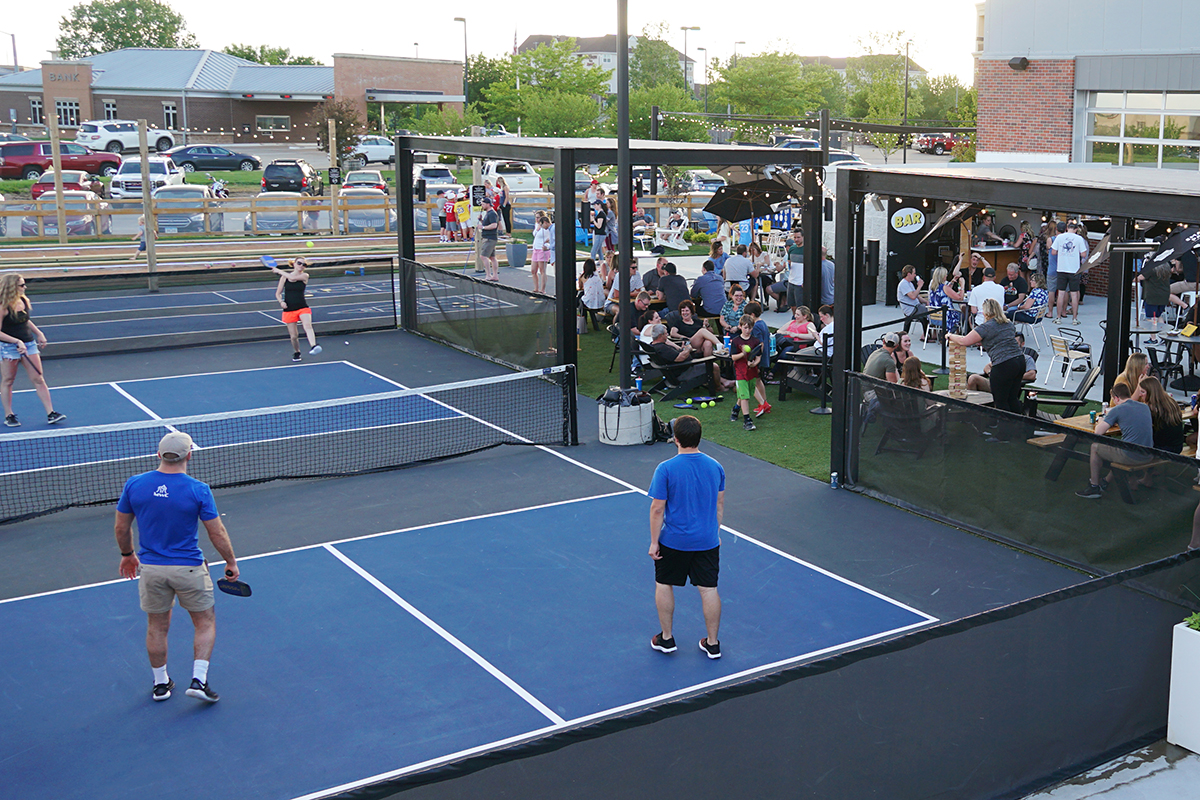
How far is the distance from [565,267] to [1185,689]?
1112cm

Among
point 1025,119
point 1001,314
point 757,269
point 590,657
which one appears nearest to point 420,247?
point 757,269

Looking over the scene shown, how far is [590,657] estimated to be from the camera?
27.6 ft

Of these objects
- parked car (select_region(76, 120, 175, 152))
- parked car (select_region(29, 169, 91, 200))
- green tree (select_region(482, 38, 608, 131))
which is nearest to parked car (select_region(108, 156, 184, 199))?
parked car (select_region(29, 169, 91, 200))

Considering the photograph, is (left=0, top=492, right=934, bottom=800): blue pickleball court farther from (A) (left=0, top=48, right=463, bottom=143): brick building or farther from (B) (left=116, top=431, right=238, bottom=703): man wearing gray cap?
(A) (left=0, top=48, right=463, bottom=143): brick building

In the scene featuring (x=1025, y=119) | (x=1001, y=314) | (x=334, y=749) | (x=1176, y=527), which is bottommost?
(x=334, y=749)

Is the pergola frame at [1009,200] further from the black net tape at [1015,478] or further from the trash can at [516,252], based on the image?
the trash can at [516,252]

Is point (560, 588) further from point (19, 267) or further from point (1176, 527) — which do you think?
point (19, 267)

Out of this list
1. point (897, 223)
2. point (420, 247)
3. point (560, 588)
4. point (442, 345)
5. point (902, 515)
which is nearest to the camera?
point (560, 588)

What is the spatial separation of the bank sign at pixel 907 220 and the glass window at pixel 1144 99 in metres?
7.74

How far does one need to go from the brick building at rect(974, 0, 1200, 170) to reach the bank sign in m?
7.39

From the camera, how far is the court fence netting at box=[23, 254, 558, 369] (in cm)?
1869

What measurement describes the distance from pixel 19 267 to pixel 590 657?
1051 inches

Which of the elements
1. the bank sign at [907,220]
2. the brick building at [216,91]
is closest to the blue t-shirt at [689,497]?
the bank sign at [907,220]

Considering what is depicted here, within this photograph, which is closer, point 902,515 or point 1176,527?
point 1176,527
